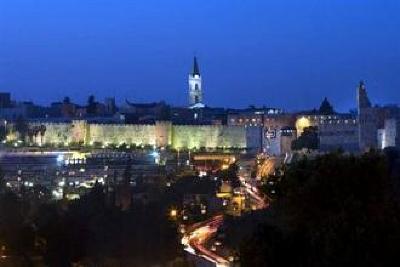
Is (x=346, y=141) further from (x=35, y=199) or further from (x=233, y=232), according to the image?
(x=233, y=232)

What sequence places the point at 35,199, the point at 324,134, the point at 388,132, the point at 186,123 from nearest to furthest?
the point at 35,199 → the point at 388,132 → the point at 324,134 → the point at 186,123

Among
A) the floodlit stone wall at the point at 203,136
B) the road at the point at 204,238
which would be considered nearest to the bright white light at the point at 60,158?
the floodlit stone wall at the point at 203,136

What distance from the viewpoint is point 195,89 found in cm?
5291

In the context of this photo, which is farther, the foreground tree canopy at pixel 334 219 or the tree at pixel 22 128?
the tree at pixel 22 128

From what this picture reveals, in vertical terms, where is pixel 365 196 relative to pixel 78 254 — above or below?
above

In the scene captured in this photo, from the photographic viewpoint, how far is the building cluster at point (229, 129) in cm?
3763

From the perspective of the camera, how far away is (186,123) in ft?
137

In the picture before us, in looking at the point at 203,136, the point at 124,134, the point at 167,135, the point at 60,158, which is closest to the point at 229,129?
the point at 203,136

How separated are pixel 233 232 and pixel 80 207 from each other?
2.58 meters

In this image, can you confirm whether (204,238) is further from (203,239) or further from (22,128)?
(22,128)

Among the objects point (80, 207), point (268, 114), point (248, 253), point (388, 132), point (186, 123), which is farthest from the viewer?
point (268, 114)

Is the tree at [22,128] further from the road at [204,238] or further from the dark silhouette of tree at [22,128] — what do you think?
the road at [204,238]

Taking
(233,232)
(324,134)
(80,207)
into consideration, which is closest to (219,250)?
(233,232)

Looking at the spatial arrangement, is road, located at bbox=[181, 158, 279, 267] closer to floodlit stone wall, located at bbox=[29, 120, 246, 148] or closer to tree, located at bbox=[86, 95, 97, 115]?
floodlit stone wall, located at bbox=[29, 120, 246, 148]
